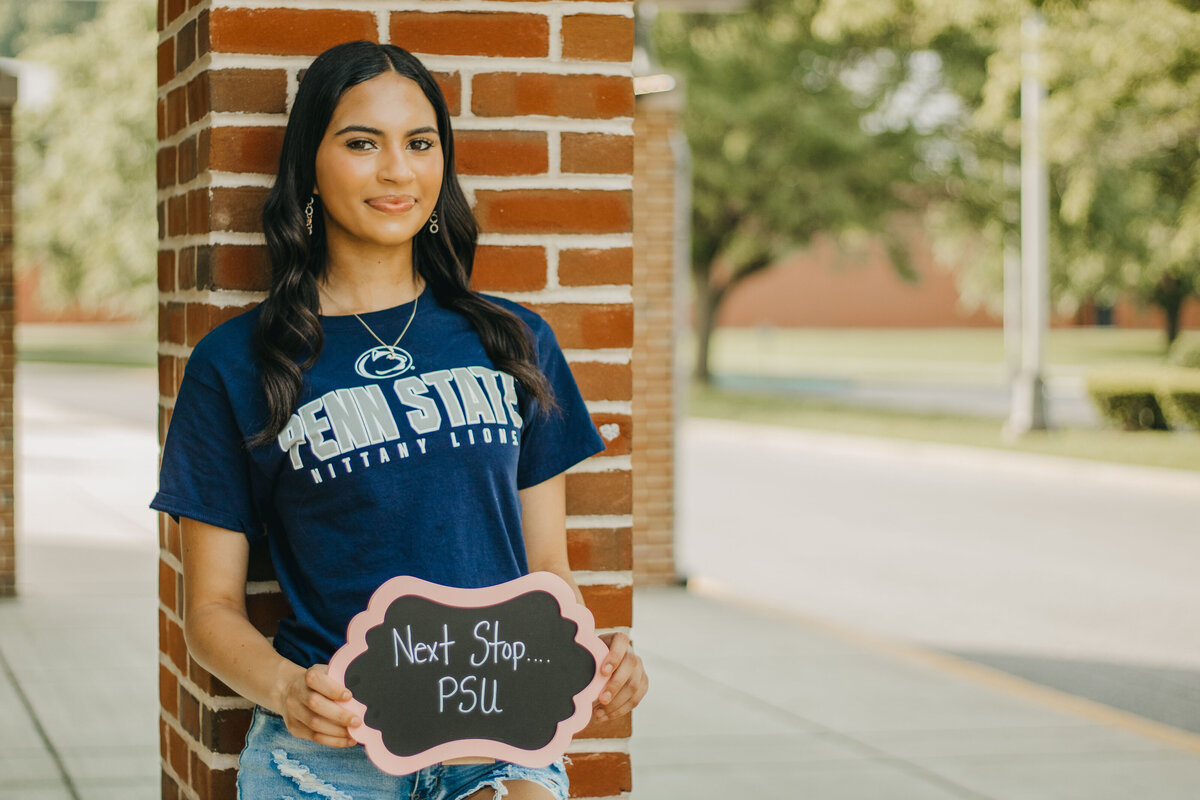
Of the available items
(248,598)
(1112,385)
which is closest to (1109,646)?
(248,598)

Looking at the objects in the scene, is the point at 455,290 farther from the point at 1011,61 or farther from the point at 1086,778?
the point at 1011,61

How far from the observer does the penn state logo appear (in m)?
2.21

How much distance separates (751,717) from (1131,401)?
53.3ft

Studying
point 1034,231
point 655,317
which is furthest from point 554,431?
point 1034,231

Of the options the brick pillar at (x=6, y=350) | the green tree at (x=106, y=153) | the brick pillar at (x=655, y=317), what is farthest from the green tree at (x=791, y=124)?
the brick pillar at (x=6, y=350)

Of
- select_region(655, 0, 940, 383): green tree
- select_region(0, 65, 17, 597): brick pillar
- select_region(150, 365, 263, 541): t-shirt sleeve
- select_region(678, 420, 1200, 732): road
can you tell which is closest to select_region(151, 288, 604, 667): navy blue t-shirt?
select_region(150, 365, 263, 541): t-shirt sleeve

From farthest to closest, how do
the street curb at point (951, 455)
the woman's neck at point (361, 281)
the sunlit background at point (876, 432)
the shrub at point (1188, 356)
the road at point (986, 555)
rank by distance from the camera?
the shrub at point (1188, 356)
the street curb at point (951, 455)
the road at point (986, 555)
the sunlit background at point (876, 432)
the woman's neck at point (361, 281)

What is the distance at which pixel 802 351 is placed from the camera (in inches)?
1951

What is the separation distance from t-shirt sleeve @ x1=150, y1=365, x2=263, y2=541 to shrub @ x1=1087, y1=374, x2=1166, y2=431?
781 inches

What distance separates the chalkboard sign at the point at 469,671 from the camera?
1.97 meters

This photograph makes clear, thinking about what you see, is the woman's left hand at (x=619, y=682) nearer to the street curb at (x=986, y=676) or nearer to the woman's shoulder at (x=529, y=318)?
the woman's shoulder at (x=529, y=318)

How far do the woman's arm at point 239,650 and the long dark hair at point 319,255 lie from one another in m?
0.19

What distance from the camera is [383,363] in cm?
223

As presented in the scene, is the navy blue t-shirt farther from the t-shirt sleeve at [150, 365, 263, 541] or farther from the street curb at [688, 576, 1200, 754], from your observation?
the street curb at [688, 576, 1200, 754]
